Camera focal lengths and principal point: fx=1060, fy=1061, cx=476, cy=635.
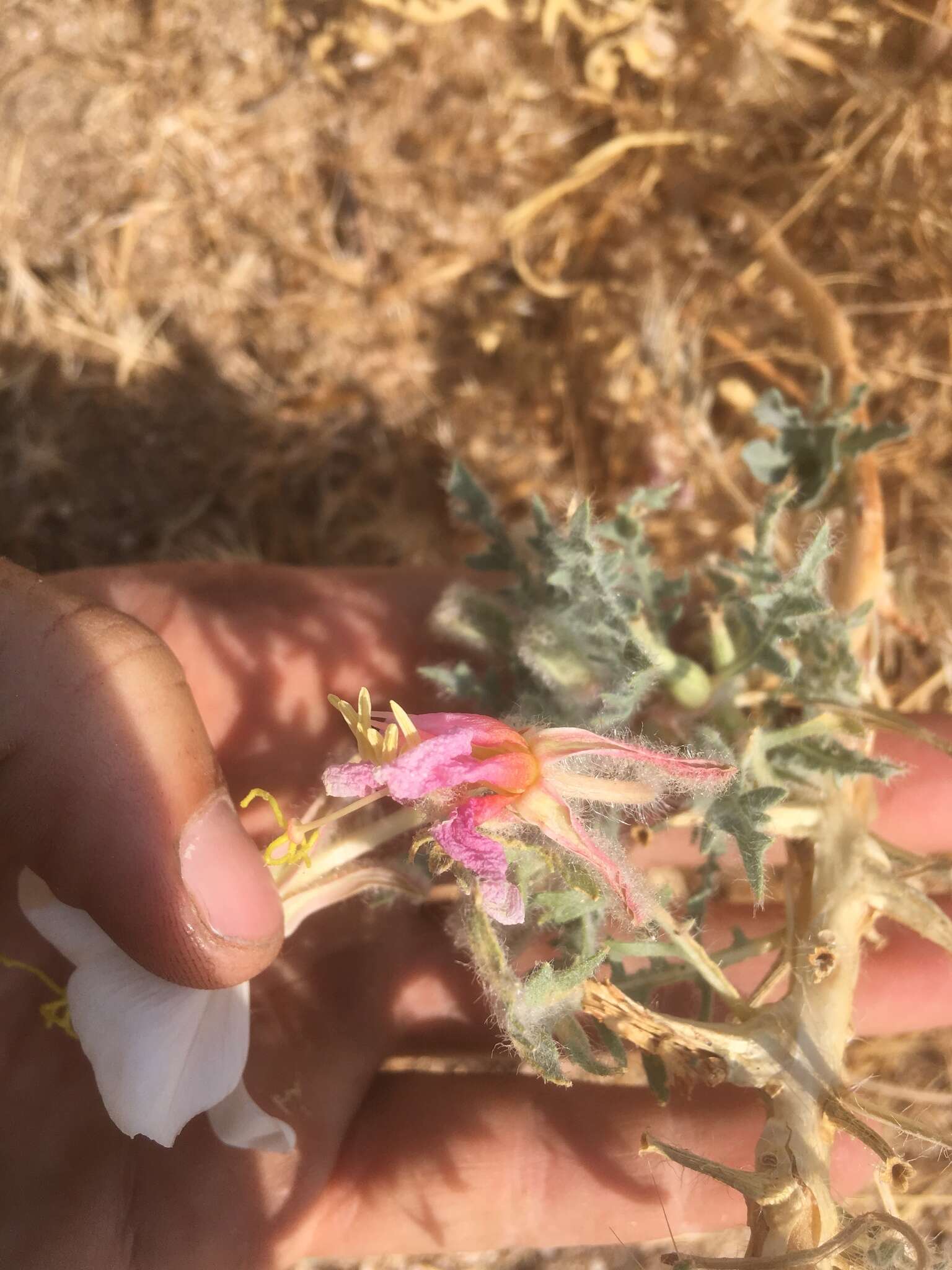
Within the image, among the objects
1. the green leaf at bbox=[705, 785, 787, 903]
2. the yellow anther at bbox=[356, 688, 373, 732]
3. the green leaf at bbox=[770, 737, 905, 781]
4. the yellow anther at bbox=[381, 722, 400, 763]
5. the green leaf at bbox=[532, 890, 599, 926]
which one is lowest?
the green leaf at bbox=[770, 737, 905, 781]

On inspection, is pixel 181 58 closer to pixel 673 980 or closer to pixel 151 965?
pixel 151 965

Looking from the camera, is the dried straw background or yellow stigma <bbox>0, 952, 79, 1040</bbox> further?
the dried straw background

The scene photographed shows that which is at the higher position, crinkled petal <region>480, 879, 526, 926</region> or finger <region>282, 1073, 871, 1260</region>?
crinkled petal <region>480, 879, 526, 926</region>

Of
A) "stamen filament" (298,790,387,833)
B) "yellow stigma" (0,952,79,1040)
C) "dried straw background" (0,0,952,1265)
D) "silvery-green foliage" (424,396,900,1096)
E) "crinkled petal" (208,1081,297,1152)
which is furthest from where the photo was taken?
"dried straw background" (0,0,952,1265)

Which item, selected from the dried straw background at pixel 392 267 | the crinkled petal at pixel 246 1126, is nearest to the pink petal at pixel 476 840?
the crinkled petal at pixel 246 1126

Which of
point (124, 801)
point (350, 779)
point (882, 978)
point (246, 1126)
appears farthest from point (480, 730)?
point (882, 978)

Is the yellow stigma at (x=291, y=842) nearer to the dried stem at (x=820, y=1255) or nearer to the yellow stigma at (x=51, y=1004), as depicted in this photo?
the yellow stigma at (x=51, y=1004)

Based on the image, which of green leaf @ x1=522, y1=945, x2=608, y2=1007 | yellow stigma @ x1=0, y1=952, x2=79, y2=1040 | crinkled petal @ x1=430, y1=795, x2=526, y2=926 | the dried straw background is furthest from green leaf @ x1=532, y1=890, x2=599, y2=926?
the dried straw background

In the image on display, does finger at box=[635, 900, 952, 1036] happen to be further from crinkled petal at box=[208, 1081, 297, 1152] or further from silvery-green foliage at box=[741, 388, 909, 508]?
silvery-green foliage at box=[741, 388, 909, 508]
